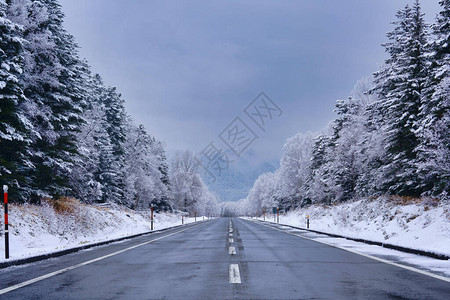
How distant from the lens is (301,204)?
61688 mm

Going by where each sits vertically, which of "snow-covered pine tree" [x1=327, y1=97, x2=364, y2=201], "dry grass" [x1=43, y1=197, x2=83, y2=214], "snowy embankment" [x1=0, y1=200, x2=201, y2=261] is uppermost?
"snow-covered pine tree" [x1=327, y1=97, x2=364, y2=201]

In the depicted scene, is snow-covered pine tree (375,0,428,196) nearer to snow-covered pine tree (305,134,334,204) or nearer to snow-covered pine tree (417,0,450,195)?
snow-covered pine tree (417,0,450,195)

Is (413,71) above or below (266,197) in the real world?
above

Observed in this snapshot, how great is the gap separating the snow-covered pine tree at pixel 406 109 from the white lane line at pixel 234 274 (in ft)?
51.9

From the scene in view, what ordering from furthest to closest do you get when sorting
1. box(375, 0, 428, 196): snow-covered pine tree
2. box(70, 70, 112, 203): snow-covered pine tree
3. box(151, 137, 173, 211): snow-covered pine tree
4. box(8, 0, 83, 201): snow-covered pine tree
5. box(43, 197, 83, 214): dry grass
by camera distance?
box(151, 137, 173, 211): snow-covered pine tree < box(70, 70, 112, 203): snow-covered pine tree < box(375, 0, 428, 196): snow-covered pine tree < box(43, 197, 83, 214): dry grass < box(8, 0, 83, 201): snow-covered pine tree

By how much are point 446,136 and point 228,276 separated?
43.2 feet

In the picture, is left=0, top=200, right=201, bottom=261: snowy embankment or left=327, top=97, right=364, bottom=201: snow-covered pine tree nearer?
left=0, top=200, right=201, bottom=261: snowy embankment

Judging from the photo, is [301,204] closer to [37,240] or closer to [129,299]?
[37,240]

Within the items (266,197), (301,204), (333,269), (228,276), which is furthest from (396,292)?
(266,197)

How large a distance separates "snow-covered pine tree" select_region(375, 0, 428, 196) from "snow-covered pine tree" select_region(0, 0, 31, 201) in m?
19.9

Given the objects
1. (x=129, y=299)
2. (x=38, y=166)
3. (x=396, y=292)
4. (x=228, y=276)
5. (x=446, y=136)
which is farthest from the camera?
(x=38, y=166)

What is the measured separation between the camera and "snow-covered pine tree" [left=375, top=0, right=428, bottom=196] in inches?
859

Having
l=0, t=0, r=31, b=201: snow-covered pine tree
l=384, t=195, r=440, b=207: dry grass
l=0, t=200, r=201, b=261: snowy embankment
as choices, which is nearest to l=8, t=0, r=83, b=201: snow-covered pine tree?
l=0, t=0, r=31, b=201: snow-covered pine tree

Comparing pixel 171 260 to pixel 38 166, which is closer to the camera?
pixel 171 260
